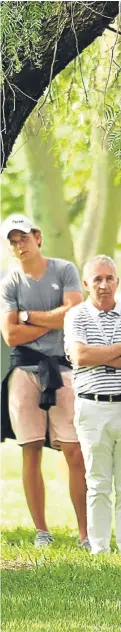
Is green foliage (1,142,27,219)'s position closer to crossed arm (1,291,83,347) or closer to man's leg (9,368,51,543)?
→ crossed arm (1,291,83,347)

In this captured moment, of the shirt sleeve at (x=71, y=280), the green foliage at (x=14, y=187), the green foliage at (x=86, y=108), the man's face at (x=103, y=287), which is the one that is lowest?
the man's face at (x=103, y=287)

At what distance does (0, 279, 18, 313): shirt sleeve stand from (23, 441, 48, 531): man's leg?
647 mm

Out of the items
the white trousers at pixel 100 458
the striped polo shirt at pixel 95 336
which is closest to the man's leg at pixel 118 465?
the white trousers at pixel 100 458

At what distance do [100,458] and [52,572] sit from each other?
0.60 m

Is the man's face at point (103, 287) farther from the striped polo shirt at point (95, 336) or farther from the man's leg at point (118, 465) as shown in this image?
the man's leg at point (118, 465)

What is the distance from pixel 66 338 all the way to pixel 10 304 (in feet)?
1.02

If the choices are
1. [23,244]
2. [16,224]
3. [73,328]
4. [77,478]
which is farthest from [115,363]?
[16,224]

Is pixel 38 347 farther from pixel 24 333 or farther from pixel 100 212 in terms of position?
pixel 100 212

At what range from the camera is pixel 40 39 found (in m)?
6.36

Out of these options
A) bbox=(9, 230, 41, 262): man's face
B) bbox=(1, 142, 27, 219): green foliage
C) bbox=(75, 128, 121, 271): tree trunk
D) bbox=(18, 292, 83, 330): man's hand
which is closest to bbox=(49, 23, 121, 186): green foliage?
bbox=(75, 128, 121, 271): tree trunk

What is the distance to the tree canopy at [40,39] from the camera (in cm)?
630

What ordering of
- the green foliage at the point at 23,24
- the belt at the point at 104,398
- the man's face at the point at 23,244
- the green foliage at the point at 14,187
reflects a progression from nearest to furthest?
1. the belt at the point at 104,398
2. the green foliage at the point at 23,24
3. the man's face at the point at 23,244
4. the green foliage at the point at 14,187

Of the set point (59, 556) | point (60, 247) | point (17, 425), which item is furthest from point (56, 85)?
point (59, 556)

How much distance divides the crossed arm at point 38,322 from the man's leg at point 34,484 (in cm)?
51
